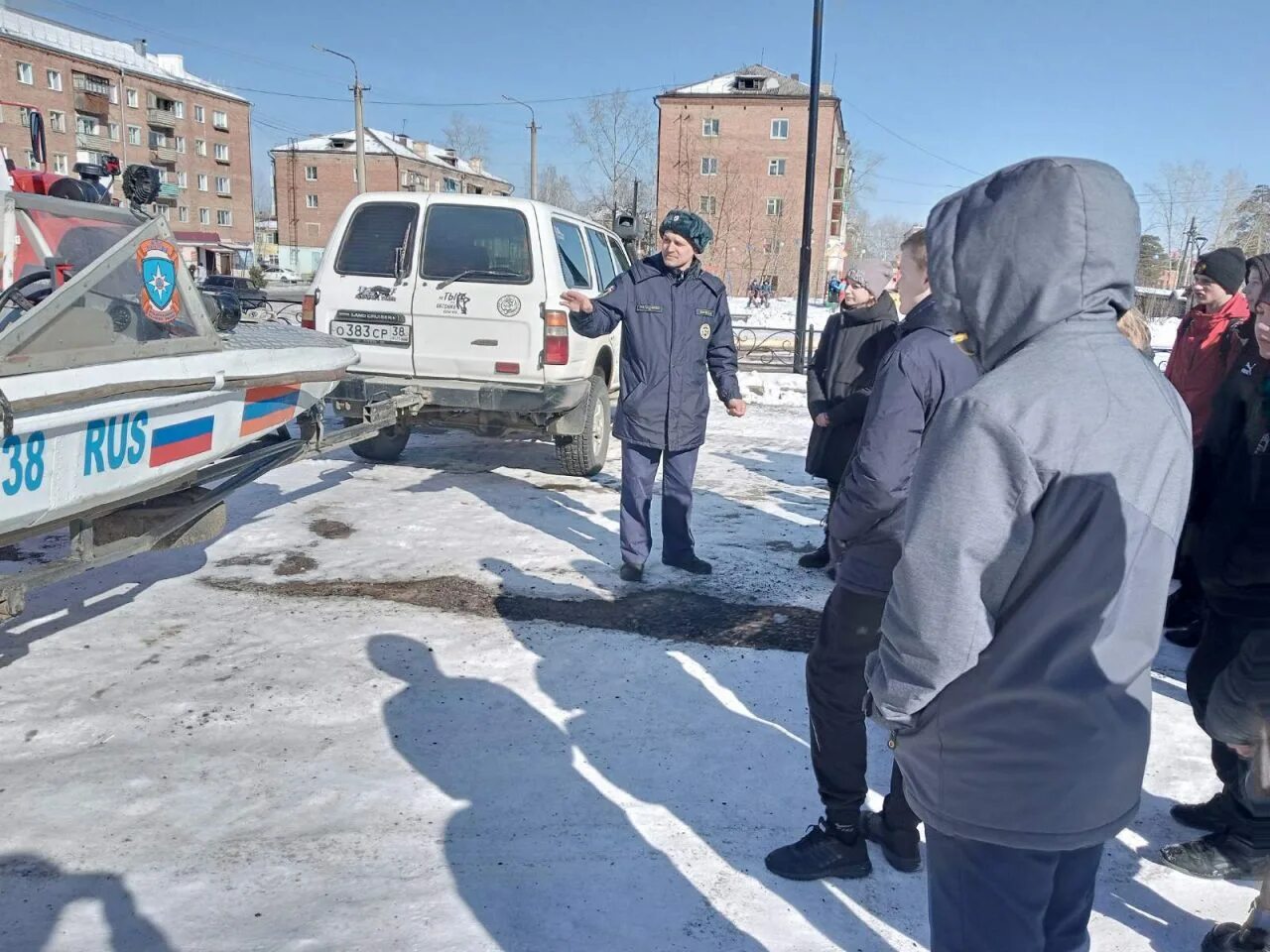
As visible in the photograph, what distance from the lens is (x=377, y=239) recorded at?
702 cm

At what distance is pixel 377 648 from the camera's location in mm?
4172

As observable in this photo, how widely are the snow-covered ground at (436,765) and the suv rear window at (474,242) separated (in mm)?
2324

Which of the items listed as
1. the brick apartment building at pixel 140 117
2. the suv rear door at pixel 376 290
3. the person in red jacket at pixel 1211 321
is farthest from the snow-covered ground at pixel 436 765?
the brick apartment building at pixel 140 117

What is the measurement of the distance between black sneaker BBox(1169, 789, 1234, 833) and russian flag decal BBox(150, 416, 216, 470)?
409cm

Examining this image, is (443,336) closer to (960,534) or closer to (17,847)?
(17,847)

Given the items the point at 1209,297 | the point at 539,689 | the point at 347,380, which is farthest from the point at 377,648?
the point at 1209,297

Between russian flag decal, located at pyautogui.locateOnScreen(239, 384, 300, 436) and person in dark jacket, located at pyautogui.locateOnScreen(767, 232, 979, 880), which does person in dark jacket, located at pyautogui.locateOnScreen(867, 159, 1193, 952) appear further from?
russian flag decal, located at pyautogui.locateOnScreen(239, 384, 300, 436)

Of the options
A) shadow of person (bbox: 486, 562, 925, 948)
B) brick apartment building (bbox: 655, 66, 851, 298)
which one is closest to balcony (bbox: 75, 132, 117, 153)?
brick apartment building (bbox: 655, 66, 851, 298)

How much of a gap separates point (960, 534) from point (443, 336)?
584 cm

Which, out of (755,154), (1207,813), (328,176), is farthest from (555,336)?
(328,176)

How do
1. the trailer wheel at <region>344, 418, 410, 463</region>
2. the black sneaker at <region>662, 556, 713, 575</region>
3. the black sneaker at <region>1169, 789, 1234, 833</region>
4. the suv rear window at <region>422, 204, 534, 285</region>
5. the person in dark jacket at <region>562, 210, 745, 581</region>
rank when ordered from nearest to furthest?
the black sneaker at <region>1169, 789, 1234, 833</region> < the person in dark jacket at <region>562, 210, 745, 581</region> < the black sneaker at <region>662, 556, 713, 575</region> < the suv rear window at <region>422, 204, 534, 285</region> < the trailer wheel at <region>344, 418, 410, 463</region>

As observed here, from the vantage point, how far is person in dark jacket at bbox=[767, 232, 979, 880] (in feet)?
8.30

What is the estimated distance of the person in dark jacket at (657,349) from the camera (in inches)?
197

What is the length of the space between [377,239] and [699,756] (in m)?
5.19
